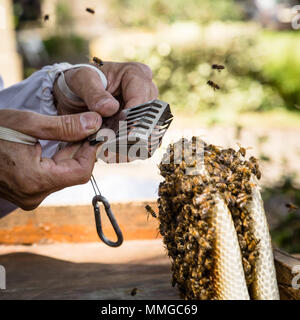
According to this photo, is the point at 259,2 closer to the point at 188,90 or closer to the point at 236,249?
the point at 188,90

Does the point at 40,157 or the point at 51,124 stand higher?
the point at 51,124

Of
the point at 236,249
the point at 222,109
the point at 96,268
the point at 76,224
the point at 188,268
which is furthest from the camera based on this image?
the point at 222,109

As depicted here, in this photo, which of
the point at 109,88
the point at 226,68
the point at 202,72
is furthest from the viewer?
the point at 226,68

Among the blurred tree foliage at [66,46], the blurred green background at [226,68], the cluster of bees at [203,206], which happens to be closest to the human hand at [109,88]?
the cluster of bees at [203,206]

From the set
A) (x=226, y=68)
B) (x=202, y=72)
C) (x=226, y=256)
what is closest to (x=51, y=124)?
(x=226, y=256)

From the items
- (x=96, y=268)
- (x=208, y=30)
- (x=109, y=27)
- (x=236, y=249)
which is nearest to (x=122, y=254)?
(x=96, y=268)

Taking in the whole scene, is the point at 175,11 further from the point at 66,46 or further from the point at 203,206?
the point at 203,206

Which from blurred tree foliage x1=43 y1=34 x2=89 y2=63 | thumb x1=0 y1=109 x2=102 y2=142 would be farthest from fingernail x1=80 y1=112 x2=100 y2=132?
blurred tree foliage x1=43 y1=34 x2=89 y2=63
